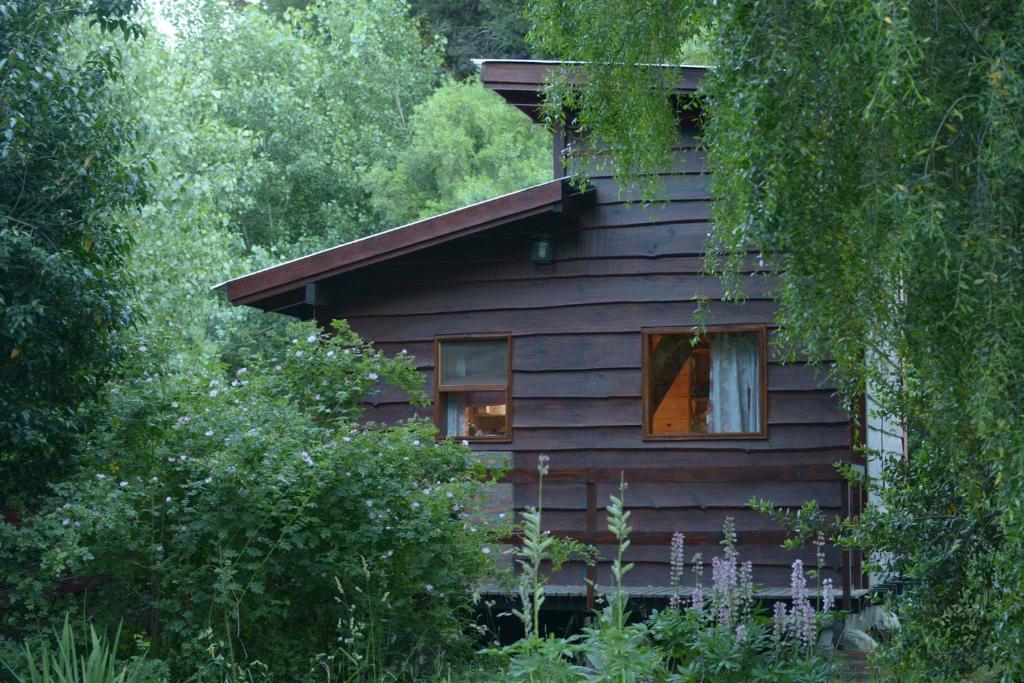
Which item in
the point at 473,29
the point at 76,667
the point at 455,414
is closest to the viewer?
the point at 76,667

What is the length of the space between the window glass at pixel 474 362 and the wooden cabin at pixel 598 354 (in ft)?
0.05

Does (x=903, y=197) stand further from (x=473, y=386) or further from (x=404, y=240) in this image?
(x=473, y=386)

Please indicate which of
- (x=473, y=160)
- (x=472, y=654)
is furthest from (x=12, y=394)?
(x=473, y=160)

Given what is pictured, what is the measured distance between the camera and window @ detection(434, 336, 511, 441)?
11.4 meters

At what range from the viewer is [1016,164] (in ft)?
13.8

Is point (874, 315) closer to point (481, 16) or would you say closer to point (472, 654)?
point (472, 654)

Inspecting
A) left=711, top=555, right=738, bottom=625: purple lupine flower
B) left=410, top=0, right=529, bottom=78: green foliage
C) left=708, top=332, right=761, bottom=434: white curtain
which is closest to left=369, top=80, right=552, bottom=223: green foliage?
left=410, top=0, right=529, bottom=78: green foliage

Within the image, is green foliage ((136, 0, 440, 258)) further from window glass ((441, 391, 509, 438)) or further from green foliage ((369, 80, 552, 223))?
window glass ((441, 391, 509, 438))

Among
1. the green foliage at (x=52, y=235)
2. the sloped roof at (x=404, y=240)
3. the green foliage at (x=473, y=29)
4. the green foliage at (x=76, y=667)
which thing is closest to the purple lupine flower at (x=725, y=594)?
the green foliage at (x=76, y=667)

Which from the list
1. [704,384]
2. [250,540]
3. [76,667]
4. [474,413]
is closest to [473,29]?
[474,413]

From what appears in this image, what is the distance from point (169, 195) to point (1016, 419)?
16.5m

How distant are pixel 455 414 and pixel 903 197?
7.59m

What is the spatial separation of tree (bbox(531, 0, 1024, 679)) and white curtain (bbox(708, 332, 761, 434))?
456 cm

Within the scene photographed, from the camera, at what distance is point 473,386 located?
11.5 meters
